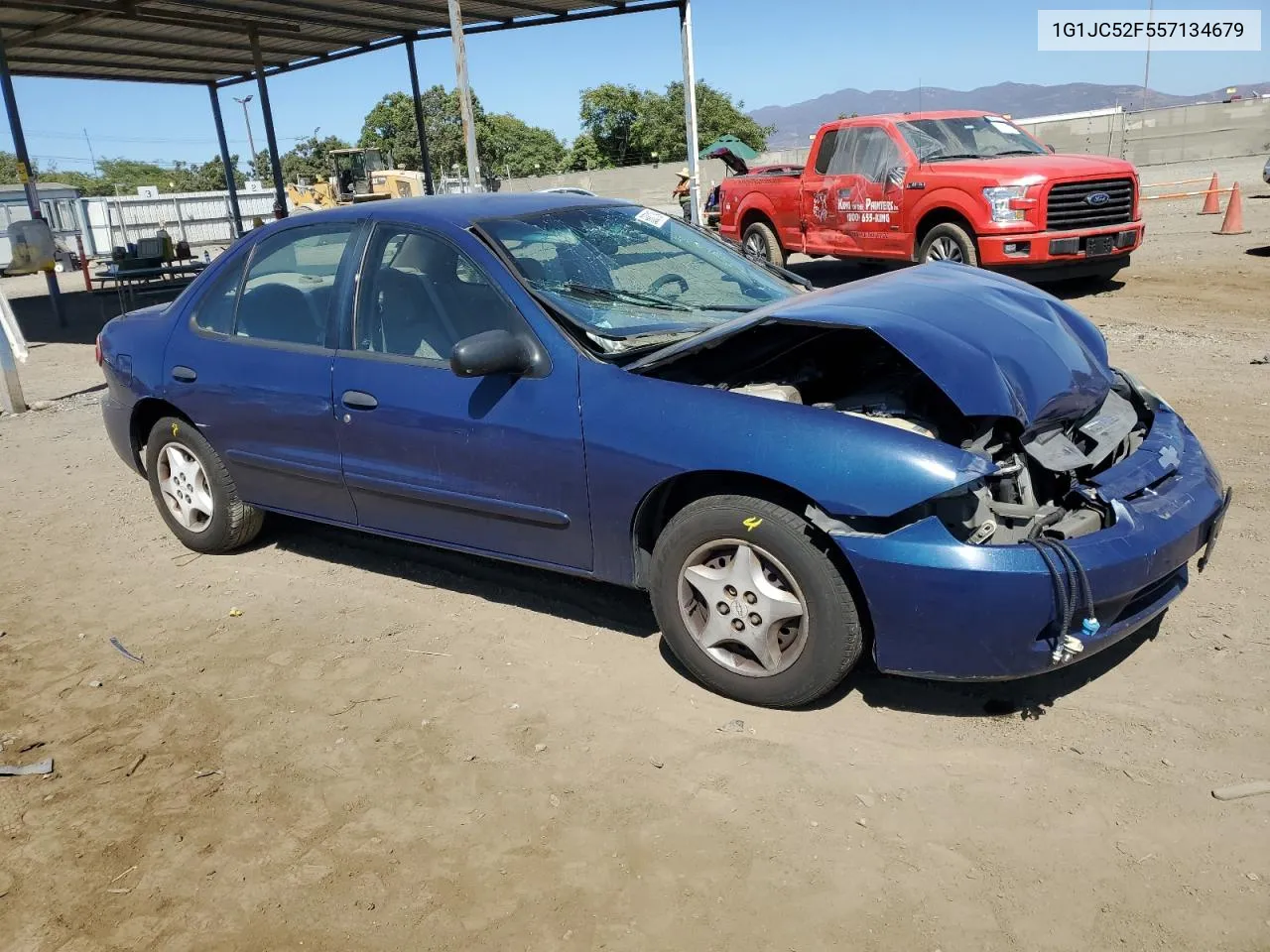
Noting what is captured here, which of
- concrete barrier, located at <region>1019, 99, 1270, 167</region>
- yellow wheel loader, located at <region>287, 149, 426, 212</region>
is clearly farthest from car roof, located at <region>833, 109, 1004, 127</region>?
yellow wheel loader, located at <region>287, 149, 426, 212</region>

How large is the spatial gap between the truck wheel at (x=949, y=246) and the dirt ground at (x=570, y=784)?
6233mm

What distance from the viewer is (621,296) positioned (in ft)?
13.1

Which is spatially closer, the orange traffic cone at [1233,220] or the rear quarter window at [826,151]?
the rear quarter window at [826,151]

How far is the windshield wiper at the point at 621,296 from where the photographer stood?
12.8 feet

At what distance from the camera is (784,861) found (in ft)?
8.79

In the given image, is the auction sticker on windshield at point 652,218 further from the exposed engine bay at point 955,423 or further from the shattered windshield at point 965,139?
the shattered windshield at point 965,139

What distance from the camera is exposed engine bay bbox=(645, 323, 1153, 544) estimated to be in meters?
3.07

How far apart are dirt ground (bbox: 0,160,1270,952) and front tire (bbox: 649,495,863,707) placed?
0.55 feet

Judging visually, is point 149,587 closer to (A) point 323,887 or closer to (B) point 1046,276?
(A) point 323,887

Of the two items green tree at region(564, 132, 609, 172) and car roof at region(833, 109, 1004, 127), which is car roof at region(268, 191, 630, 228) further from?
green tree at region(564, 132, 609, 172)

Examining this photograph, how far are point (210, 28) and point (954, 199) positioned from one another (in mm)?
12467

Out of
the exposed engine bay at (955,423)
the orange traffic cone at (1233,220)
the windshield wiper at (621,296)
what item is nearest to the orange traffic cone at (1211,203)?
the orange traffic cone at (1233,220)

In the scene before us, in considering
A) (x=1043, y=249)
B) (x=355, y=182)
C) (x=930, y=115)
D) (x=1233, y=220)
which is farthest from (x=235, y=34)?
(x=355, y=182)

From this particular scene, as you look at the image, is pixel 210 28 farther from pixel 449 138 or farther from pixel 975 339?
pixel 449 138
